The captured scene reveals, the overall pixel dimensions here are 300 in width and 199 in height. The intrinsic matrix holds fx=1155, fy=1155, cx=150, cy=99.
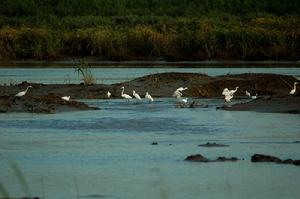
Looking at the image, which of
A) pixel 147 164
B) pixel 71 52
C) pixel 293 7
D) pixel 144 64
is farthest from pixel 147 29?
pixel 147 164

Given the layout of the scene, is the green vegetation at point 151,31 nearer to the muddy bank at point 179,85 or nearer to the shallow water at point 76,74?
the shallow water at point 76,74

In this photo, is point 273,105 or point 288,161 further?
point 273,105

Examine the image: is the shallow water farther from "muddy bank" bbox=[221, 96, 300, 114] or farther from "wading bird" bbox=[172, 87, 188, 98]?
"muddy bank" bbox=[221, 96, 300, 114]

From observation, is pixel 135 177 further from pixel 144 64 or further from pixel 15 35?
pixel 15 35

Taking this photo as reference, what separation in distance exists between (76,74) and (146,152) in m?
25.1

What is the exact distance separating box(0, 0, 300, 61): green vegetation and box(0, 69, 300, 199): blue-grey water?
2803cm

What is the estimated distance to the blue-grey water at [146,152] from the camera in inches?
580

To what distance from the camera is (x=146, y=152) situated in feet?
60.6

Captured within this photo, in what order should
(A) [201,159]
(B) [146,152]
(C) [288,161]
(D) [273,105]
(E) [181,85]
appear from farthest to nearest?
(E) [181,85] < (D) [273,105] < (B) [146,152] < (A) [201,159] < (C) [288,161]

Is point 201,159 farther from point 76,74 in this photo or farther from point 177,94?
point 76,74

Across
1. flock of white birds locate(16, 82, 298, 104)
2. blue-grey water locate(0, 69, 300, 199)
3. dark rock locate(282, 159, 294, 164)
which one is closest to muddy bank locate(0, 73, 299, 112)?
flock of white birds locate(16, 82, 298, 104)

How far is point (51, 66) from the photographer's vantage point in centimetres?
5078

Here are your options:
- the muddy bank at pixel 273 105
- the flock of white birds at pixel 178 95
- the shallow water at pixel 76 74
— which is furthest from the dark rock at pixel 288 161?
the shallow water at pixel 76 74

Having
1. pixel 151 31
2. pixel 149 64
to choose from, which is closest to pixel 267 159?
pixel 149 64
